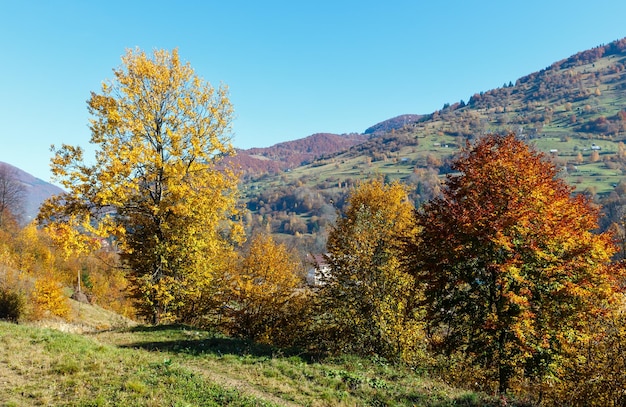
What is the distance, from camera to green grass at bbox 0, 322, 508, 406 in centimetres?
1043

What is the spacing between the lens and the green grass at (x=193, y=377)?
1043 cm

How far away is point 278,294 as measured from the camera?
86.4 feet

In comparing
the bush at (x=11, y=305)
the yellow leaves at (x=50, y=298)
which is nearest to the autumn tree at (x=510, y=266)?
the bush at (x=11, y=305)

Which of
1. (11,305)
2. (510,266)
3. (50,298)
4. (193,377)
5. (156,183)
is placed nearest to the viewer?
(193,377)

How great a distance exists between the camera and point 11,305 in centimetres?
3134

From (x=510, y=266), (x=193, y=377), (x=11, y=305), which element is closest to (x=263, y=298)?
(x=193, y=377)

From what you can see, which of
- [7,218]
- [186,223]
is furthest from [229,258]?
[7,218]

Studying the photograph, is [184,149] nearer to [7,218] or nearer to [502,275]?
[502,275]

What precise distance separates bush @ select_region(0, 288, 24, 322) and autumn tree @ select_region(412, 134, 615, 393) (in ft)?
105

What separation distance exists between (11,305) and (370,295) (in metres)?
29.6

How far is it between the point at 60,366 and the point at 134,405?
13.3ft

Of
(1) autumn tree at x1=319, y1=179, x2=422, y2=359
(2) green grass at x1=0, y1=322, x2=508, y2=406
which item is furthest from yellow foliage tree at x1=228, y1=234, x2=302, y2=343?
(2) green grass at x1=0, y1=322, x2=508, y2=406

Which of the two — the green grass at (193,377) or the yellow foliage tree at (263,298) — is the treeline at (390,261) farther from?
the green grass at (193,377)

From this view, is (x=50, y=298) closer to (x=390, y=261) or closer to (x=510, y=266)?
(x=390, y=261)
